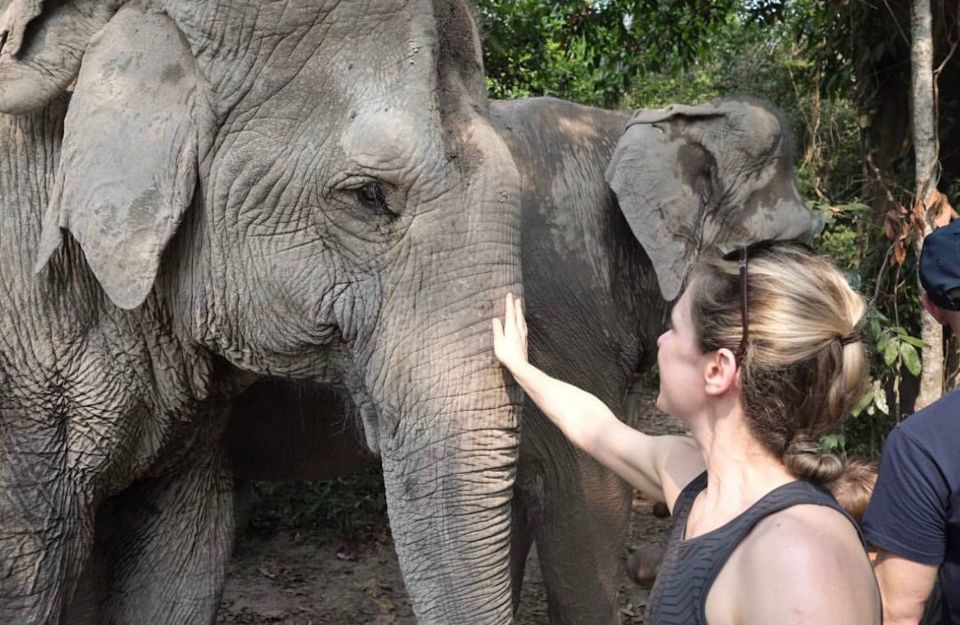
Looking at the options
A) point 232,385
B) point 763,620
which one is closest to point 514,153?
point 232,385

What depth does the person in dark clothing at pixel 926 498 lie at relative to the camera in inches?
85.8

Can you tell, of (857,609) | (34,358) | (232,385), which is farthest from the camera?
(232,385)

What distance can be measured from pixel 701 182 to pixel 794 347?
8.85 feet

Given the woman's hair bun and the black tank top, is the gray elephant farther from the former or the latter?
the woman's hair bun

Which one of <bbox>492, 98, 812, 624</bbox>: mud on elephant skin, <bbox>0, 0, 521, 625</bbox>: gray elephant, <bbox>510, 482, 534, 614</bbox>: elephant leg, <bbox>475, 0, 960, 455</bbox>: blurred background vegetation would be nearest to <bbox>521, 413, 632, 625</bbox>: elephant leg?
<bbox>492, 98, 812, 624</bbox>: mud on elephant skin

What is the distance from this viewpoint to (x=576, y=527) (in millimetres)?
4234

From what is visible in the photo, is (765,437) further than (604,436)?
No

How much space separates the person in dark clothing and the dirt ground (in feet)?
9.02

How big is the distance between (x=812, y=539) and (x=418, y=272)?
1185 mm

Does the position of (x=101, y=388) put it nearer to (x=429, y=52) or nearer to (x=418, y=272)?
(x=418, y=272)

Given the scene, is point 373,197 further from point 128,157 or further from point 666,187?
point 666,187

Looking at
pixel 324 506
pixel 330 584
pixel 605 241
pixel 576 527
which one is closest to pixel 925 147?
pixel 605 241

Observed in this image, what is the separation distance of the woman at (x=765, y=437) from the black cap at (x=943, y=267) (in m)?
0.51

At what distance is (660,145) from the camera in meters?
4.29
